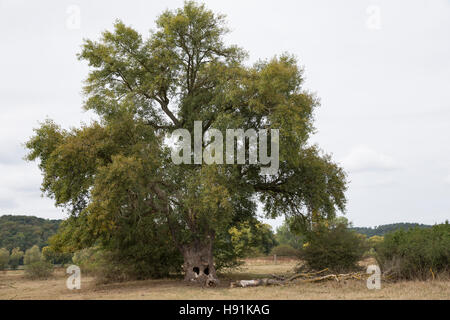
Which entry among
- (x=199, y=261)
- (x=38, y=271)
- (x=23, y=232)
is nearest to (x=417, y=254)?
(x=199, y=261)

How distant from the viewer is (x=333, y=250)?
23.8 m

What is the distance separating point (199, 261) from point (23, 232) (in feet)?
158

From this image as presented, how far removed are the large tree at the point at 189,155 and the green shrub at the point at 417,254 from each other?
402 cm

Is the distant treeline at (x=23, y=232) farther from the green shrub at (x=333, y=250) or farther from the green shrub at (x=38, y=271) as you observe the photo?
the green shrub at (x=333, y=250)

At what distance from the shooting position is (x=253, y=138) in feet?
67.5

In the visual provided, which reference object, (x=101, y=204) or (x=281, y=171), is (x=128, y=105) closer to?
(x=101, y=204)

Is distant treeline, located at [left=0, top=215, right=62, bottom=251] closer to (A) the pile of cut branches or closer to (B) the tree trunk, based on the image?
(B) the tree trunk

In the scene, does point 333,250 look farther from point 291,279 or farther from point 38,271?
point 38,271

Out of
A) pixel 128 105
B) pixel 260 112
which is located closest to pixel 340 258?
pixel 260 112

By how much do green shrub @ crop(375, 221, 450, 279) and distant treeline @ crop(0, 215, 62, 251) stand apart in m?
48.7

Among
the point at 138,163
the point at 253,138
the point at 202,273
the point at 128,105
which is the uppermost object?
the point at 128,105

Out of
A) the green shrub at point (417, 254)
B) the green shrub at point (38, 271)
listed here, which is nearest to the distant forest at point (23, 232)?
the green shrub at point (38, 271)

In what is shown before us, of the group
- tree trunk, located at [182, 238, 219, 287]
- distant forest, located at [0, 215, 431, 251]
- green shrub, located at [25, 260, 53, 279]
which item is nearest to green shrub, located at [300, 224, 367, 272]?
tree trunk, located at [182, 238, 219, 287]

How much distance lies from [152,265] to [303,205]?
9.91 metres
